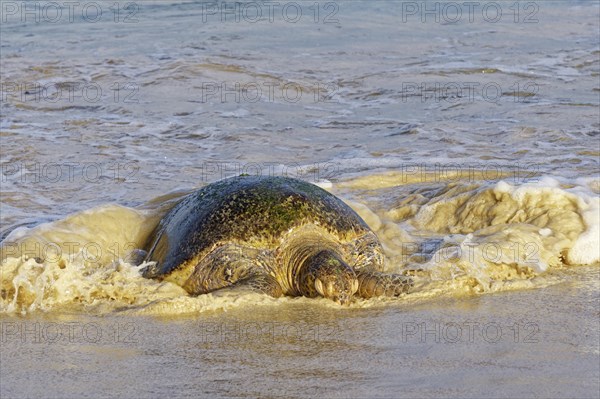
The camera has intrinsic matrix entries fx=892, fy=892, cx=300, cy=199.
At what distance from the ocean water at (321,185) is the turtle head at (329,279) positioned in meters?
Result: 0.07

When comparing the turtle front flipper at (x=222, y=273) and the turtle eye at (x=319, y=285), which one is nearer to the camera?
the turtle eye at (x=319, y=285)

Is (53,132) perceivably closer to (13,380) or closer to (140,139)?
(140,139)

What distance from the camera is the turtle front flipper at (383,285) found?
→ 462 centimetres

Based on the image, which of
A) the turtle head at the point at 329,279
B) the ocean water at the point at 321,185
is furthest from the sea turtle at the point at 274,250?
the ocean water at the point at 321,185

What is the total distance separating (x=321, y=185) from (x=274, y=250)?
2012 mm

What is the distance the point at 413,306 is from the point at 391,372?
103cm

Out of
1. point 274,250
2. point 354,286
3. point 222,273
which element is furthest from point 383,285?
point 222,273

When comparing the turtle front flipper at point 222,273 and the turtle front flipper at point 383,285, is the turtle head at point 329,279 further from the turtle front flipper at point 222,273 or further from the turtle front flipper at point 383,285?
the turtle front flipper at point 222,273

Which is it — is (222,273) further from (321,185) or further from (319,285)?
(321,185)

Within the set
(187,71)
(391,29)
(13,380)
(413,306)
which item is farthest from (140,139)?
(391,29)

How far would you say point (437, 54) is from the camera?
12.9 meters

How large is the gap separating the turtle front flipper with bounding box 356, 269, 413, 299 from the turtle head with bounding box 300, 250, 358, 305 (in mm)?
75

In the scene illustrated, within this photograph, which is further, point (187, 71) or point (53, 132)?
point (187, 71)

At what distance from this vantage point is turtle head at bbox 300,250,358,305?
452cm
